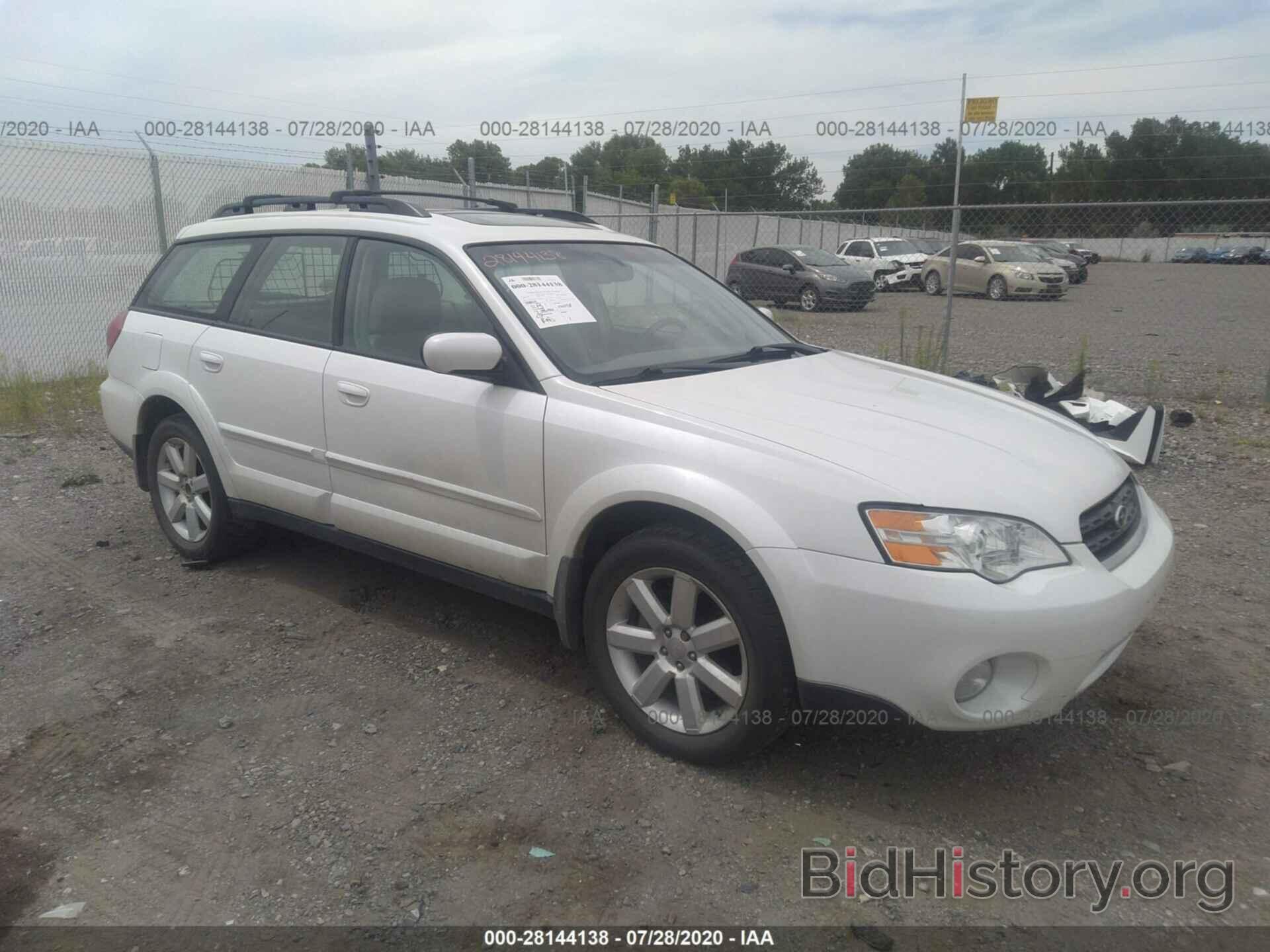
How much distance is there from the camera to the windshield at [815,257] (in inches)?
771

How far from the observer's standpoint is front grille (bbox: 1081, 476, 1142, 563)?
2842 mm

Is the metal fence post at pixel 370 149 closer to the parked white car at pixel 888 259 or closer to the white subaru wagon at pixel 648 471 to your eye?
the white subaru wagon at pixel 648 471

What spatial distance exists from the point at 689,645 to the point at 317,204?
129 inches

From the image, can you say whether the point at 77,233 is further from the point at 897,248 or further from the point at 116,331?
the point at 897,248

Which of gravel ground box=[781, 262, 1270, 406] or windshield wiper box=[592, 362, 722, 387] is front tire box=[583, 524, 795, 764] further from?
gravel ground box=[781, 262, 1270, 406]

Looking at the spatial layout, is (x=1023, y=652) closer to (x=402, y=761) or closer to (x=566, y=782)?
(x=566, y=782)

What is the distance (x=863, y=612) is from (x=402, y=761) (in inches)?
62.7

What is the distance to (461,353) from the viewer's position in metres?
3.22

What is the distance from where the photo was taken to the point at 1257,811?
2.86 m

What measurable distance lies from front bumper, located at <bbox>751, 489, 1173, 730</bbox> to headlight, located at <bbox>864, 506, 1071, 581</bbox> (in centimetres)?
3

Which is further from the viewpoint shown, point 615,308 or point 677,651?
point 615,308

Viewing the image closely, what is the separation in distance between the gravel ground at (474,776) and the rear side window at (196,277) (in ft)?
4.47

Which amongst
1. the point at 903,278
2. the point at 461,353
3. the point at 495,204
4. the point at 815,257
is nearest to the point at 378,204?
the point at 495,204

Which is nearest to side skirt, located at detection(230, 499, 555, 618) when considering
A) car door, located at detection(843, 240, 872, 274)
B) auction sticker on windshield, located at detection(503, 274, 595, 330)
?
auction sticker on windshield, located at detection(503, 274, 595, 330)
